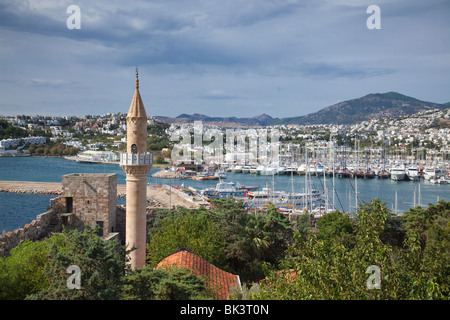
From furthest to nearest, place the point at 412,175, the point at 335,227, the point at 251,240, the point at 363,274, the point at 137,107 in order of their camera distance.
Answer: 1. the point at 412,175
2. the point at 335,227
3. the point at 251,240
4. the point at 137,107
5. the point at 363,274

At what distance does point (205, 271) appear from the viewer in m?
8.77

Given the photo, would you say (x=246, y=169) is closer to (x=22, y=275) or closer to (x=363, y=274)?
(x=22, y=275)

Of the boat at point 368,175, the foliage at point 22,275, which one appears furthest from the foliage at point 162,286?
the boat at point 368,175

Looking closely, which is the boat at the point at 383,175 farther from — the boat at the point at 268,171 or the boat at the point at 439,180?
the boat at the point at 268,171

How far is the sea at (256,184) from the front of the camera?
33.3 m

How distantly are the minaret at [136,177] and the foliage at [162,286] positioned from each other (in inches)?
93.5

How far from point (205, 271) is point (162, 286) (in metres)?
2.62

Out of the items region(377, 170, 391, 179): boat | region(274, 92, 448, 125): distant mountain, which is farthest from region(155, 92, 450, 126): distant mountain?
region(377, 170, 391, 179): boat

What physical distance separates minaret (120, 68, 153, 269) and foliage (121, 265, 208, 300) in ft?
7.79

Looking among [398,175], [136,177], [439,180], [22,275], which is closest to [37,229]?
[136,177]

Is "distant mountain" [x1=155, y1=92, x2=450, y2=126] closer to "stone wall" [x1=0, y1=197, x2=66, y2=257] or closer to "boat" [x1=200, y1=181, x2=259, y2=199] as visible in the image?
"boat" [x1=200, y1=181, x2=259, y2=199]
